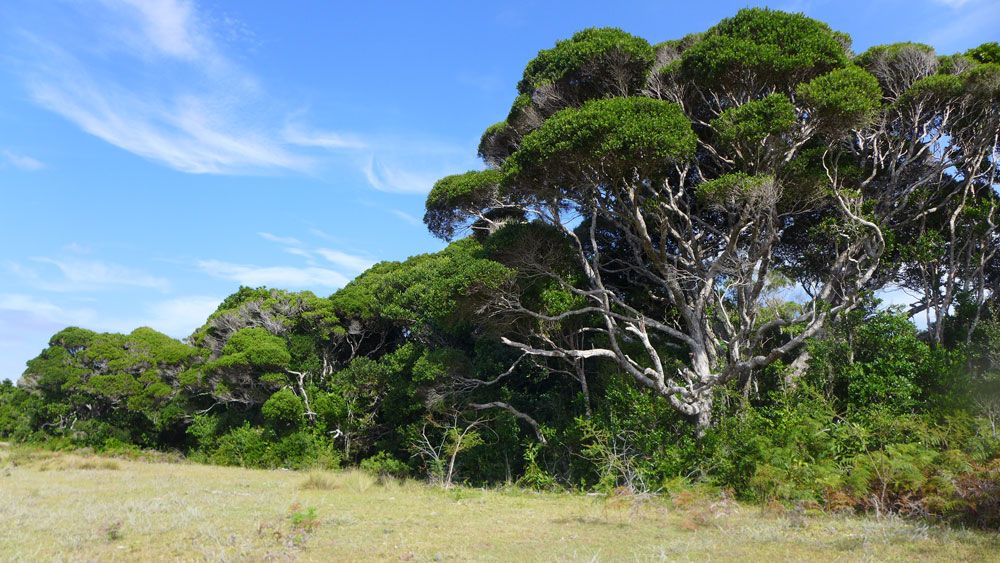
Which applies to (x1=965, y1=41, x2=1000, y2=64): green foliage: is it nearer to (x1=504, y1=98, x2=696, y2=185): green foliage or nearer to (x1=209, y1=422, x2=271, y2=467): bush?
(x1=504, y1=98, x2=696, y2=185): green foliage

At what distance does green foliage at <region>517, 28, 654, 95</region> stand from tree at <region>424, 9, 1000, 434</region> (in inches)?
1.4

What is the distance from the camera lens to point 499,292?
15.6 metres

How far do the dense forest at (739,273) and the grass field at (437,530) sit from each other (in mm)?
1714

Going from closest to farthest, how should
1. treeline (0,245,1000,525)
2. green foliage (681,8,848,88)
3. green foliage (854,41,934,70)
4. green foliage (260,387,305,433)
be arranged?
treeline (0,245,1000,525) → green foliage (681,8,848,88) → green foliage (854,41,934,70) → green foliage (260,387,305,433)

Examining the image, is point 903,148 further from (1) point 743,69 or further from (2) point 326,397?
(2) point 326,397

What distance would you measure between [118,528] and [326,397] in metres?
16.1

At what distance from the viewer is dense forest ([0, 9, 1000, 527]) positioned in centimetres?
1207

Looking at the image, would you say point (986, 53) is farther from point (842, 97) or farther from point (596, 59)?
point (596, 59)

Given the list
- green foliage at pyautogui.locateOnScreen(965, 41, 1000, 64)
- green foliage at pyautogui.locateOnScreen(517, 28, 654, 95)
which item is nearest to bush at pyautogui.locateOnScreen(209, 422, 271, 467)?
green foliage at pyautogui.locateOnScreen(517, 28, 654, 95)

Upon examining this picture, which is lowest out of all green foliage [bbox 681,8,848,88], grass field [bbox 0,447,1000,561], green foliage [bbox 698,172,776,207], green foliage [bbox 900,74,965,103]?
grass field [bbox 0,447,1000,561]

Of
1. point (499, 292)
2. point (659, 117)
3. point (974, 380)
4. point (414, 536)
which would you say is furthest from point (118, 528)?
point (974, 380)

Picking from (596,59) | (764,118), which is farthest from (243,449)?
(764,118)

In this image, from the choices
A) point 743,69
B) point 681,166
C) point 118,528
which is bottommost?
point 118,528

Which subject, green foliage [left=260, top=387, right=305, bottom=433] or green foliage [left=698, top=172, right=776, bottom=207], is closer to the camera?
green foliage [left=698, top=172, right=776, bottom=207]
